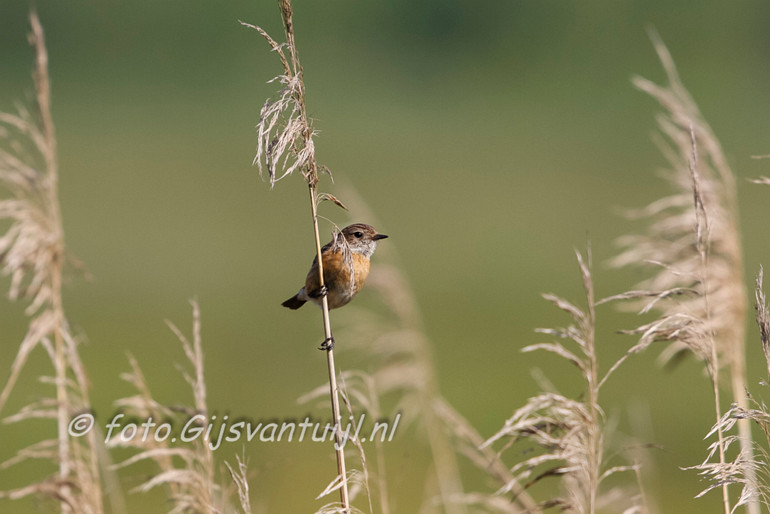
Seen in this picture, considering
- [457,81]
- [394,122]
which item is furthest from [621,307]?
[457,81]

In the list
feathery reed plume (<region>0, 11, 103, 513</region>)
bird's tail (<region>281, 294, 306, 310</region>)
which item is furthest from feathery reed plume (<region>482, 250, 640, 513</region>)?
feathery reed plume (<region>0, 11, 103, 513</region>)

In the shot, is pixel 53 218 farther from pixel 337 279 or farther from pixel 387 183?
pixel 387 183

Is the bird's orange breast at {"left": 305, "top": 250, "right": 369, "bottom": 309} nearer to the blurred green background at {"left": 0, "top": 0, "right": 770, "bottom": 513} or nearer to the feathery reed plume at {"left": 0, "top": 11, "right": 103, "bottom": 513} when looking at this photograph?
the blurred green background at {"left": 0, "top": 0, "right": 770, "bottom": 513}

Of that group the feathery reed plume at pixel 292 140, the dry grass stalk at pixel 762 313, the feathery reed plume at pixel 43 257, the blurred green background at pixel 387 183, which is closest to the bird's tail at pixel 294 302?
the blurred green background at pixel 387 183

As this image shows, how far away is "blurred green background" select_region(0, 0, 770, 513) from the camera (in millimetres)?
16562

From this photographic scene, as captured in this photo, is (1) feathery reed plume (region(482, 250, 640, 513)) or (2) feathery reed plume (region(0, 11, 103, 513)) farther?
(2) feathery reed plume (region(0, 11, 103, 513))

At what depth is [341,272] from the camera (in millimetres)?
3861

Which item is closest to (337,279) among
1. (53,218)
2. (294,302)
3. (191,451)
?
(294,302)

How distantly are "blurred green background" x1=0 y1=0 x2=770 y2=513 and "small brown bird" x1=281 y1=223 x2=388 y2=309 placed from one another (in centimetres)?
25

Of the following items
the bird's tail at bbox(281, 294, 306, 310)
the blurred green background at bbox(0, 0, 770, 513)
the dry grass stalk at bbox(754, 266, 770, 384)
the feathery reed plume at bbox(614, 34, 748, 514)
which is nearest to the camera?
the dry grass stalk at bbox(754, 266, 770, 384)

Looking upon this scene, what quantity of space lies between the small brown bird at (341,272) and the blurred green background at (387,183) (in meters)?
0.25

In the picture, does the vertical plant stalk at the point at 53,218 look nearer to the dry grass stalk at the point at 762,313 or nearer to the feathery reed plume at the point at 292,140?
the feathery reed plume at the point at 292,140

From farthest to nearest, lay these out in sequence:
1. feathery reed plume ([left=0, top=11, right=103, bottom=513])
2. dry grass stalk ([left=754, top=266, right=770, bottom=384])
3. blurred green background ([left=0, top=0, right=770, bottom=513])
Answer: blurred green background ([left=0, top=0, right=770, bottom=513]) < feathery reed plume ([left=0, top=11, right=103, bottom=513]) < dry grass stalk ([left=754, top=266, right=770, bottom=384])

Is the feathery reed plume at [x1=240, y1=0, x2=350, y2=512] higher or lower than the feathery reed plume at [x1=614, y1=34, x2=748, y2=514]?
above
